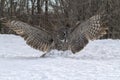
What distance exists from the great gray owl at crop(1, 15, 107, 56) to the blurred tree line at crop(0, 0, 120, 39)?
21.8 ft

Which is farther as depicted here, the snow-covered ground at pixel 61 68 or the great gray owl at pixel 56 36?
the great gray owl at pixel 56 36

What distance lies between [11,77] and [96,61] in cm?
201

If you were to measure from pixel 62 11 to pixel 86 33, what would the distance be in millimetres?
Answer: 7195

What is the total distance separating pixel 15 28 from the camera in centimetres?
701

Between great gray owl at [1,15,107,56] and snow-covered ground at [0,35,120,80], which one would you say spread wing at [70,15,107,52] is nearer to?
great gray owl at [1,15,107,56]

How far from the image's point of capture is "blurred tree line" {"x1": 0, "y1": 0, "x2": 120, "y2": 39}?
1405 centimetres

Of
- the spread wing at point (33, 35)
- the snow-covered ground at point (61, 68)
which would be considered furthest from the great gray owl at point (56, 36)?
the snow-covered ground at point (61, 68)

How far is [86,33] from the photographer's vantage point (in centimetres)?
704

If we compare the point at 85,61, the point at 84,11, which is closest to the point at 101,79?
the point at 85,61

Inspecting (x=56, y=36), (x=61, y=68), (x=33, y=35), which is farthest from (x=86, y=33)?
(x=61, y=68)

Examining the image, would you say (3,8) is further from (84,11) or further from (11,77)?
(11,77)

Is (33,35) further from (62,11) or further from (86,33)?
(62,11)

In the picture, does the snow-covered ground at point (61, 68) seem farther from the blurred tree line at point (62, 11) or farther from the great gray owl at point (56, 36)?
the blurred tree line at point (62, 11)

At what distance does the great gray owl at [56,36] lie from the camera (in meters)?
6.83
